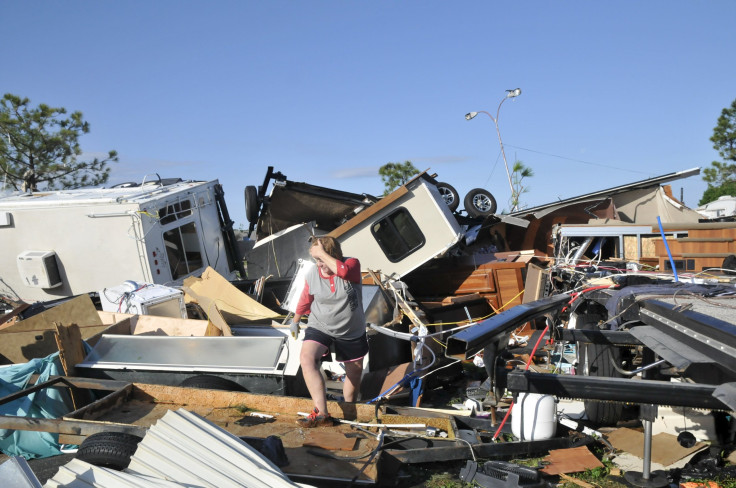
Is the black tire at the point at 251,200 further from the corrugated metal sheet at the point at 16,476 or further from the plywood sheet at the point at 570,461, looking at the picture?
the corrugated metal sheet at the point at 16,476

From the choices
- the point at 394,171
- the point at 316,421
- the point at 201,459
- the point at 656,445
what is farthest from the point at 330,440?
the point at 394,171

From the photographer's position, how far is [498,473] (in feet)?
14.1

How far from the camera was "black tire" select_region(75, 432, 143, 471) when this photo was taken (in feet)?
12.2

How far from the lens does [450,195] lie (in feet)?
46.4

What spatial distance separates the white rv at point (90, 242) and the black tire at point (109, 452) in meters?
6.50

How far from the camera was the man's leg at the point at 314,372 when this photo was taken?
4832 millimetres

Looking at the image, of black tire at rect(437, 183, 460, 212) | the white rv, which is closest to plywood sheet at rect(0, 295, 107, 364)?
the white rv

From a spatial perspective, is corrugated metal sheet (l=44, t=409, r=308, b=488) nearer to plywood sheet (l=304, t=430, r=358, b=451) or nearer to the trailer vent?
plywood sheet (l=304, t=430, r=358, b=451)

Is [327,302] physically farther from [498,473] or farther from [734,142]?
[734,142]

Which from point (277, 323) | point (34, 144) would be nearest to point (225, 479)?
point (277, 323)

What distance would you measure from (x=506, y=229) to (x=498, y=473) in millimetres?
9968

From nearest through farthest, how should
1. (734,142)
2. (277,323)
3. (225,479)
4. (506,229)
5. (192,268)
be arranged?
(225,479)
(277,323)
(192,268)
(506,229)
(734,142)

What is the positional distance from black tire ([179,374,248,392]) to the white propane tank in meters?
2.55

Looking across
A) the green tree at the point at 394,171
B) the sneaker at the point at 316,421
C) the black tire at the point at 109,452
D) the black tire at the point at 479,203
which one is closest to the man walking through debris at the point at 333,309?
the sneaker at the point at 316,421
